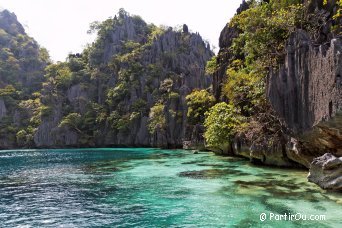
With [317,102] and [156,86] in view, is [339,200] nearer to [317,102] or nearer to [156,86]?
[317,102]

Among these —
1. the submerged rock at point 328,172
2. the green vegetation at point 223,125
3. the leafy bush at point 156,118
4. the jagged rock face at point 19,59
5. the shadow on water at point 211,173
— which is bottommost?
the shadow on water at point 211,173

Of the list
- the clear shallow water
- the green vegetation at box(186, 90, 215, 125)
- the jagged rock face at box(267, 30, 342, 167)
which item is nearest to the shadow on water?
the clear shallow water

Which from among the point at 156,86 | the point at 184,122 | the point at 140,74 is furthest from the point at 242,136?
the point at 140,74

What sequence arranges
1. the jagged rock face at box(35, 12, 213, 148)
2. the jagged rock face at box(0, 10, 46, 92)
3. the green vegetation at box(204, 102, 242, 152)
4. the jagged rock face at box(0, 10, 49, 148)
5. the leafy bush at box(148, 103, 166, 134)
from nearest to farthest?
the green vegetation at box(204, 102, 242, 152) < the leafy bush at box(148, 103, 166, 134) < the jagged rock face at box(35, 12, 213, 148) < the jagged rock face at box(0, 10, 49, 148) < the jagged rock face at box(0, 10, 46, 92)

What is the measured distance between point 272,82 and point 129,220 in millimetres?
11137

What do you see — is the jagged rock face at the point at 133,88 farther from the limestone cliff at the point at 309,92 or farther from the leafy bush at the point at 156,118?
the limestone cliff at the point at 309,92

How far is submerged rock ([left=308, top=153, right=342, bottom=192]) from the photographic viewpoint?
13.4 meters

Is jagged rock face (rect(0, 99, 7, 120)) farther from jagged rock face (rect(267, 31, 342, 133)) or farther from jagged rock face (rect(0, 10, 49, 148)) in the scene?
jagged rock face (rect(267, 31, 342, 133))

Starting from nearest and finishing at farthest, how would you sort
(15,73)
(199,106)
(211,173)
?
(211,173)
(199,106)
(15,73)

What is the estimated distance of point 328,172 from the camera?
13992mm

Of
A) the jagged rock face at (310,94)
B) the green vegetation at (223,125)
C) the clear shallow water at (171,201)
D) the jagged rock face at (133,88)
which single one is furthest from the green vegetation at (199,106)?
the jagged rock face at (310,94)

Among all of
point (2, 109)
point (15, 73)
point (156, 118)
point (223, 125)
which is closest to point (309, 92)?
point (223, 125)

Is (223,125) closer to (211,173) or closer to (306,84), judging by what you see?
(211,173)

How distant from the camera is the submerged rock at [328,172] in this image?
13.4 metres
